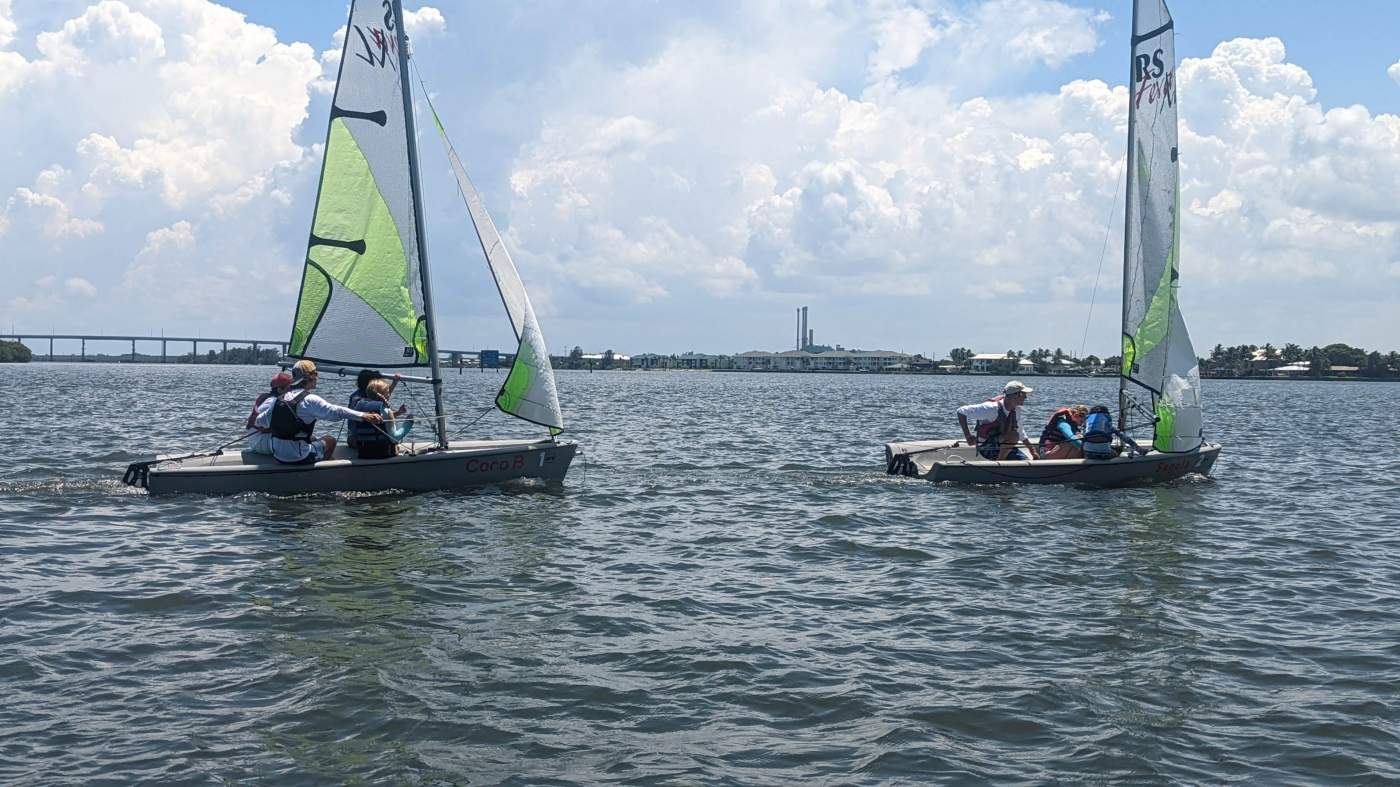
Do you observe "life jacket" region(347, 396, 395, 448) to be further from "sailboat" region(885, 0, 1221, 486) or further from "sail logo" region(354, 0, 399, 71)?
"sailboat" region(885, 0, 1221, 486)

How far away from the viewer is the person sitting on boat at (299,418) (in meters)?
17.1

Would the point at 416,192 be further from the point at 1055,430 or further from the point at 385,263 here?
the point at 1055,430

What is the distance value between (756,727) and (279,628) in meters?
4.86

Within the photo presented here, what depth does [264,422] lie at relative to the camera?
17.8 meters

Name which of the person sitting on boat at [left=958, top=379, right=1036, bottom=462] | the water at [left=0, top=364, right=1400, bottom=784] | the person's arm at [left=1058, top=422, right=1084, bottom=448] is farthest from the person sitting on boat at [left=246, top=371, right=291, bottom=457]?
the person's arm at [left=1058, top=422, right=1084, bottom=448]

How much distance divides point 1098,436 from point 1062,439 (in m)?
0.82

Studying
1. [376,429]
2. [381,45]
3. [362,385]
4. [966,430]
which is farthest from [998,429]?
[381,45]

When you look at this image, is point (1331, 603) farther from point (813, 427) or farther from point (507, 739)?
point (813, 427)

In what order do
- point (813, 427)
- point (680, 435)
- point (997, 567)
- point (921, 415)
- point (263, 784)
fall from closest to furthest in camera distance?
point (263, 784), point (997, 567), point (680, 435), point (813, 427), point (921, 415)

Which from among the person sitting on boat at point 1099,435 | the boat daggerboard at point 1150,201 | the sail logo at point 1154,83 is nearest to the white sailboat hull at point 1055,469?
the person sitting on boat at point 1099,435

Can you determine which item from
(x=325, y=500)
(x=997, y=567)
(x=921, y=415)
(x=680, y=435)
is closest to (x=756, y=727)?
(x=997, y=567)

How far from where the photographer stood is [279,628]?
1017 cm

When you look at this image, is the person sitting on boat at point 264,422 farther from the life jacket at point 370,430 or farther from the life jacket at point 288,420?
the life jacket at point 370,430

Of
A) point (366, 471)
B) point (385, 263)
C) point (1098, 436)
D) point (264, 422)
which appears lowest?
point (366, 471)
